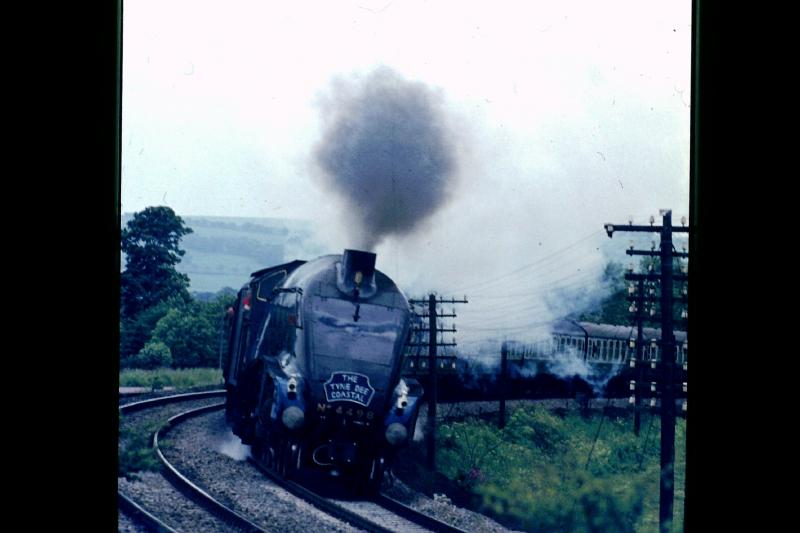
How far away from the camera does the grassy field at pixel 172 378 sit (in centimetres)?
391

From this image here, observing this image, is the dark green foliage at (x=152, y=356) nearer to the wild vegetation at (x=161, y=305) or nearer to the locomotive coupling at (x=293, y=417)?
the wild vegetation at (x=161, y=305)

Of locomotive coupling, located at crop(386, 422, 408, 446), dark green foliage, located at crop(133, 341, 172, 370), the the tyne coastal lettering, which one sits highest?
dark green foliage, located at crop(133, 341, 172, 370)

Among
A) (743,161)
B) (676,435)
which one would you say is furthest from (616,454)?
(743,161)

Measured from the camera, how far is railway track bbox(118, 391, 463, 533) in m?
3.85

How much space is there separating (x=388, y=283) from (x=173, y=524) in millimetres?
1680

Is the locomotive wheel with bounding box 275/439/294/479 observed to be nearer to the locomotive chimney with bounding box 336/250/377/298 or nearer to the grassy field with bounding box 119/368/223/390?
the grassy field with bounding box 119/368/223/390

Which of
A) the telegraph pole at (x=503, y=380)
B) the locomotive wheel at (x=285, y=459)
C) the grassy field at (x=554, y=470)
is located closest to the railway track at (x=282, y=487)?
the locomotive wheel at (x=285, y=459)

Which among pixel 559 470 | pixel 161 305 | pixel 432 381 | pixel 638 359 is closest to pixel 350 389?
pixel 432 381

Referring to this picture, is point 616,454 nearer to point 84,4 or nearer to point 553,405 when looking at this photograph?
point 553,405

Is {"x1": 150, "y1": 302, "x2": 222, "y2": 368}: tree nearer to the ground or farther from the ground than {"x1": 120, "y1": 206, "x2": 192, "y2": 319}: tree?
nearer to the ground

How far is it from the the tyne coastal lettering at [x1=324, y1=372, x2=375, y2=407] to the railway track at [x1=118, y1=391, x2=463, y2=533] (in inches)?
20.5

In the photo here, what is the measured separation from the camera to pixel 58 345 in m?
3.31

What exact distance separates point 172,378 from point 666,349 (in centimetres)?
273

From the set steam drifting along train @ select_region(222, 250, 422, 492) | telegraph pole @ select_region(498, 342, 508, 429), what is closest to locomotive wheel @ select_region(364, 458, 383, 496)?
steam drifting along train @ select_region(222, 250, 422, 492)
